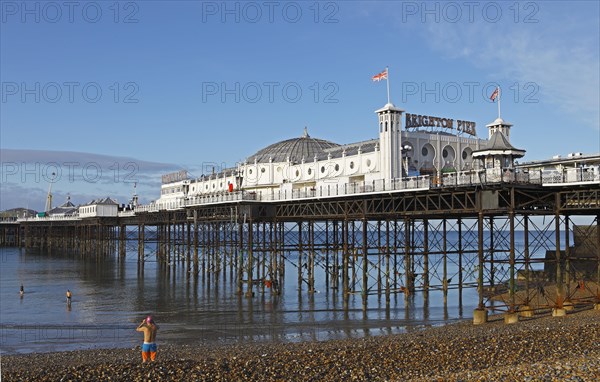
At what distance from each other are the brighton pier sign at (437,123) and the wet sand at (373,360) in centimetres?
2130

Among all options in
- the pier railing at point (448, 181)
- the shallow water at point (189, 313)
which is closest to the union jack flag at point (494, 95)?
the pier railing at point (448, 181)

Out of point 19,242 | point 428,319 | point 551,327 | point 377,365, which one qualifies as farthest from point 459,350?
point 19,242

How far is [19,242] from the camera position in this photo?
143 m

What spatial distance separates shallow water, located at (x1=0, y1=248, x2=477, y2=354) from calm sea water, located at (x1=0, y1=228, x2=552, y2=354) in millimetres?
53

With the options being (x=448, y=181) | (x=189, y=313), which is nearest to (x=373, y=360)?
(x=448, y=181)

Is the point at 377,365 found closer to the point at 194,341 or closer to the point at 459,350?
the point at 459,350

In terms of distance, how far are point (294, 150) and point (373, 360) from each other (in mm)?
41286

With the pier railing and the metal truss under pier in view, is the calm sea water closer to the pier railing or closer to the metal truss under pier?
the metal truss under pier

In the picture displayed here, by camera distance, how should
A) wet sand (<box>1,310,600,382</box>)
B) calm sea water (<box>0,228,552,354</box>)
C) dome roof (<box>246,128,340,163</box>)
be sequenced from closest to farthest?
wet sand (<box>1,310,600,382</box>) < calm sea water (<box>0,228,552,354</box>) < dome roof (<box>246,128,340,163</box>)

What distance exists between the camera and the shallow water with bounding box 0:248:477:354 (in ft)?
103

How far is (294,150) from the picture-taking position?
61.1 m

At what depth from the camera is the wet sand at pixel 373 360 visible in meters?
18.2

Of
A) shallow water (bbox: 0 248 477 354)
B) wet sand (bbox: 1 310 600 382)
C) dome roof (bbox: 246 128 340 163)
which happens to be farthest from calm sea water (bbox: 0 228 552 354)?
dome roof (bbox: 246 128 340 163)

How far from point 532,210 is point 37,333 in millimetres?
27284
